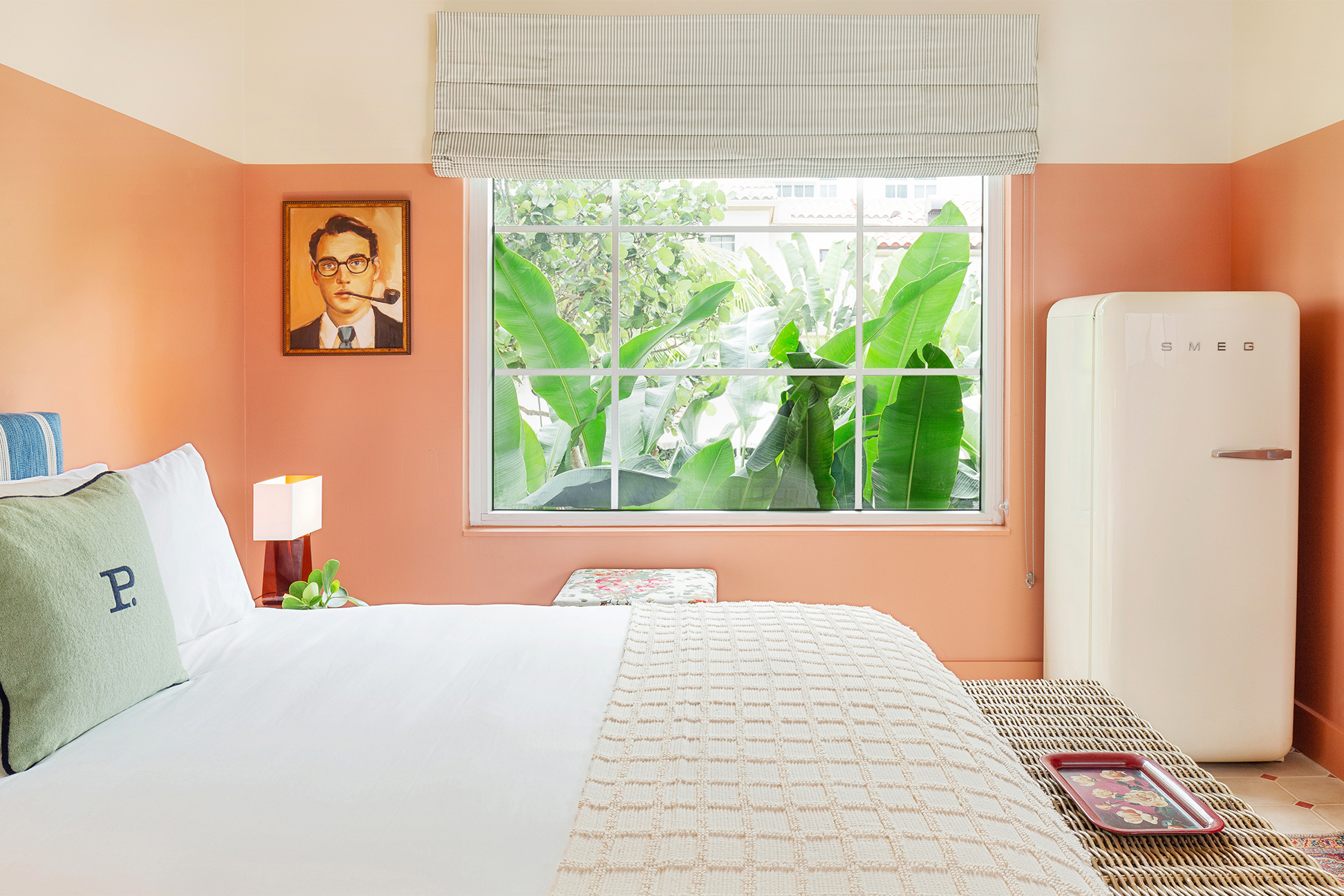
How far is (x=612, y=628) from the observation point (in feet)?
5.74

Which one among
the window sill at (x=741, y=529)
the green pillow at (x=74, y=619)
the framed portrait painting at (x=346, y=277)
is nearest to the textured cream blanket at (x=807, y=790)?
the green pillow at (x=74, y=619)

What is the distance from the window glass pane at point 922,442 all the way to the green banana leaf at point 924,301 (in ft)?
0.18

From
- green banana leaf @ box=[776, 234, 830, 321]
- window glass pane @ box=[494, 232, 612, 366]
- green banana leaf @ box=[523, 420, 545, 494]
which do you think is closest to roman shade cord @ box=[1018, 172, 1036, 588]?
green banana leaf @ box=[776, 234, 830, 321]

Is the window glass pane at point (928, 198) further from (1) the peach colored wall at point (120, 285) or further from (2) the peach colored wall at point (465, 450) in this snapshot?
(1) the peach colored wall at point (120, 285)

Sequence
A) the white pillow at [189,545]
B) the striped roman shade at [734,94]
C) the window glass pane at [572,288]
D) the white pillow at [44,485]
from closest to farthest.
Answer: the white pillow at [44,485]
the white pillow at [189,545]
the striped roman shade at [734,94]
the window glass pane at [572,288]

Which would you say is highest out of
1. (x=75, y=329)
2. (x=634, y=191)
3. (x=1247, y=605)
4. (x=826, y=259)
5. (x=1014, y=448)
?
(x=634, y=191)

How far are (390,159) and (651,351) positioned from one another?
1240mm

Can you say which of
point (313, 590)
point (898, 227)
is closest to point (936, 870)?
point (313, 590)

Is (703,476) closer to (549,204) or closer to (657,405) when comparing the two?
(657,405)

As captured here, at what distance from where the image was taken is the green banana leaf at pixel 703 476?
313 centimetres

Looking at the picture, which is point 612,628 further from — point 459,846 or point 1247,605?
point 1247,605

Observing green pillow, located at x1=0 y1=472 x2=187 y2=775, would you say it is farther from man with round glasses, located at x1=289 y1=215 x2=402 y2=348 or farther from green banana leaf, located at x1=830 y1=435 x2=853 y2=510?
green banana leaf, located at x1=830 y1=435 x2=853 y2=510

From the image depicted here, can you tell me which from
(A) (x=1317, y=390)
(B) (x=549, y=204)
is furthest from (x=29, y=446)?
(A) (x=1317, y=390)

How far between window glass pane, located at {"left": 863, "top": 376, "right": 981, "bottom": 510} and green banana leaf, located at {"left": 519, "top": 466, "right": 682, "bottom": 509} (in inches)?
32.9
